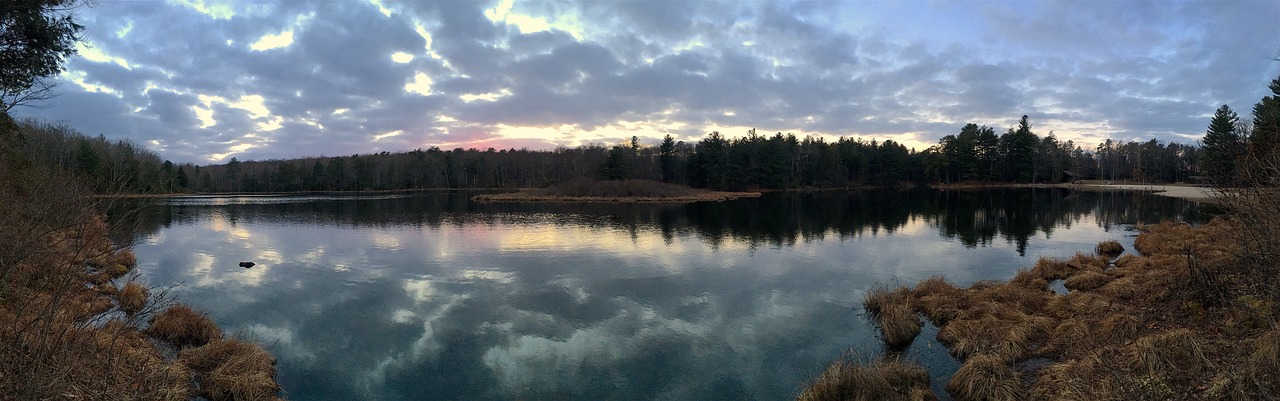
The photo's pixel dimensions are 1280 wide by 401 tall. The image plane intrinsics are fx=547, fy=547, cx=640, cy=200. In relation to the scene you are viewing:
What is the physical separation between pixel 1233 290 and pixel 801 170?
9473 cm

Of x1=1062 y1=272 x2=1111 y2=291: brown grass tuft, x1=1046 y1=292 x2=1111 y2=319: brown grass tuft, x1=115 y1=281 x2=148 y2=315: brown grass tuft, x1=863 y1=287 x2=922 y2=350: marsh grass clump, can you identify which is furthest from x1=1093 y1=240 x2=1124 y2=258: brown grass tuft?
x1=115 y1=281 x2=148 y2=315: brown grass tuft

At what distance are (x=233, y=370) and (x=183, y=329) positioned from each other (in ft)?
12.5

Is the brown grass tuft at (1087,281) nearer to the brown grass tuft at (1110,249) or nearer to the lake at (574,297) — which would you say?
the lake at (574,297)

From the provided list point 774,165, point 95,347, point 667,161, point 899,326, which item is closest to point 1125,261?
point 899,326

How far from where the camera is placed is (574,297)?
15445mm

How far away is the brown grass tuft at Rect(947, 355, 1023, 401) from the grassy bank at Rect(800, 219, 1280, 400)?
0.7 inches

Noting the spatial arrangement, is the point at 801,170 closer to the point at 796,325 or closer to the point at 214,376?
the point at 796,325

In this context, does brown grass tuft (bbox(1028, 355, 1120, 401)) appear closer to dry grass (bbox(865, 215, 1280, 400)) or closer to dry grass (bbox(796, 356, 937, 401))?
dry grass (bbox(865, 215, 1280, 400))

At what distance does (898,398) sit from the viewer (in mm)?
7590

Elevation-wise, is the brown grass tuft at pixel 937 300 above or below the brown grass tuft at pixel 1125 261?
below

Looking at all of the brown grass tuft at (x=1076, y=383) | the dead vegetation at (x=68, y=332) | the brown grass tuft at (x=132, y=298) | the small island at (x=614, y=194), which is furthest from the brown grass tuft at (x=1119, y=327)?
the small island at (x=614, y=194)

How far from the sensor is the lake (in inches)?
381

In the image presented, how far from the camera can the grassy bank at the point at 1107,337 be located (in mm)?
5980

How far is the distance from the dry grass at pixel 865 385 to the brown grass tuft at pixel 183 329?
1140cm
